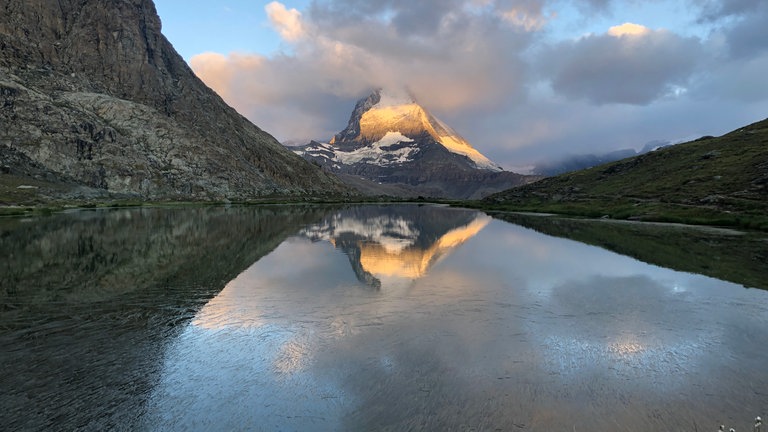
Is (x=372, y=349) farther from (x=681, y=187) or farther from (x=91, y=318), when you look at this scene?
(x=681, y=187)

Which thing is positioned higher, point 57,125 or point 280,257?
point 57,125

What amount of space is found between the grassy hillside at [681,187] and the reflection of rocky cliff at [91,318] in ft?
278

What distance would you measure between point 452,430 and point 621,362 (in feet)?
29.1

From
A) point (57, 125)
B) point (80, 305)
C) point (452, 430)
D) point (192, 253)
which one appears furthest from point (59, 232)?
point (57, 125)

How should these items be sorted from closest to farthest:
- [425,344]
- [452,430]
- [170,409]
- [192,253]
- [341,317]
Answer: [452,430] < [170,409] < [425,344] < [341,317] < [192,253]

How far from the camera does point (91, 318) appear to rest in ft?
68.7

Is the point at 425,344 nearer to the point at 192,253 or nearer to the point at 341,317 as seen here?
the point at 341,317

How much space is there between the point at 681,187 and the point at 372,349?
4860 inches

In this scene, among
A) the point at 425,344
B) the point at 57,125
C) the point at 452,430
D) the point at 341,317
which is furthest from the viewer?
the point at 57,125

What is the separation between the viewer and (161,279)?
99.9ft

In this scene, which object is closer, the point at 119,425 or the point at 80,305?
the point at 119,425

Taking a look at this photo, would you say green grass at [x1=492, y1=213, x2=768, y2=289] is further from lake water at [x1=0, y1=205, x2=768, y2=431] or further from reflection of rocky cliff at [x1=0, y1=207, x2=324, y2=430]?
reflection of rocky cliff at [x1=0, y1=207, x2=324, y2=430]

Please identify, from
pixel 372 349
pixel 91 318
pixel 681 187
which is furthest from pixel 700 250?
pixel 681 187

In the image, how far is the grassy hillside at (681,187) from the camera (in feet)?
286
